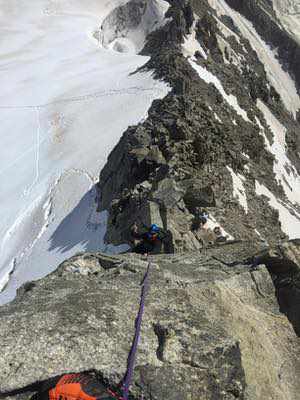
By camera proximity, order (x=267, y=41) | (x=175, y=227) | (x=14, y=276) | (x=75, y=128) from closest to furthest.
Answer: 1. (x=175, y=227)
2. (x=14, y=276)
3. (x=75, y=128)
4. (x=267, y=41)

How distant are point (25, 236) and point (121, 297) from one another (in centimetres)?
1516

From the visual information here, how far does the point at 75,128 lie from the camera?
31.8 meters

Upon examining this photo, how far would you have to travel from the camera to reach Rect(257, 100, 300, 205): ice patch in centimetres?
3294

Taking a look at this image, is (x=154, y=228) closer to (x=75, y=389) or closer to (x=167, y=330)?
(x=167, y=330)

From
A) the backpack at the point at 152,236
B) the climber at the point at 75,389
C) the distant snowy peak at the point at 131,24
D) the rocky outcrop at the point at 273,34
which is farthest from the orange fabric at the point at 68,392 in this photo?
the rocky outcrop at the point at 273,34

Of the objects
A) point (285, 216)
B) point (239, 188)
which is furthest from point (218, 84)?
point (239, 188)

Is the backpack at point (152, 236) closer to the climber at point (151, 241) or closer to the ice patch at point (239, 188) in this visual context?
the climber at point (151, 241)

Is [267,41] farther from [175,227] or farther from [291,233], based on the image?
[175,227]

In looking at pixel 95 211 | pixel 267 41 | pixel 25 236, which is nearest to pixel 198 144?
pixel 95 211

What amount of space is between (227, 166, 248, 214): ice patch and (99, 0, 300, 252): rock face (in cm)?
7

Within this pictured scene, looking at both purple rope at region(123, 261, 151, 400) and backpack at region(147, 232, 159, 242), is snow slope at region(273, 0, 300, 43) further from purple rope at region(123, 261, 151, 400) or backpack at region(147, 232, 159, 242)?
purple rope at region(123, 261, 151, 400)

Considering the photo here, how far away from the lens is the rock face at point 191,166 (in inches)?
651

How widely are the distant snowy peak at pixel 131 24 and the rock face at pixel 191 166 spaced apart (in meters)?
17.1

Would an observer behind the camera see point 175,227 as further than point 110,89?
No
